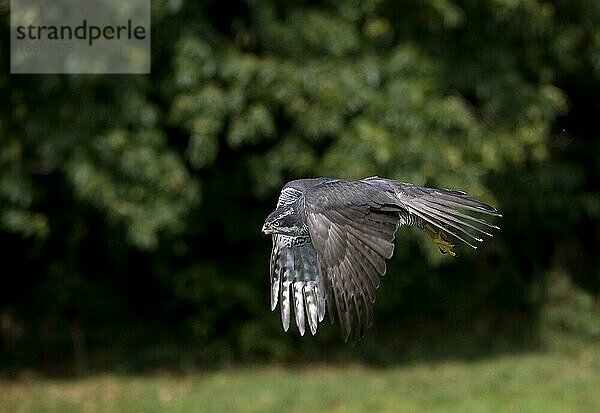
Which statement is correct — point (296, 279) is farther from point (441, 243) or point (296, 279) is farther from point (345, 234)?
point (441, 243)

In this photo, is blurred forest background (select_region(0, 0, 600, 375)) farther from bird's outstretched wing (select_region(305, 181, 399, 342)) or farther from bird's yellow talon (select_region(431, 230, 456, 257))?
bird's outstretched wing (select_region(305, 181, 399, 342))

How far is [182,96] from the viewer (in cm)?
746

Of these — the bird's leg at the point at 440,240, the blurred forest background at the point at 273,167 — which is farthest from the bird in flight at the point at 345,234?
the blurred forest background at the point at 273,167

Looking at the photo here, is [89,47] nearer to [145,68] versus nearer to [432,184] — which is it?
[145,68]

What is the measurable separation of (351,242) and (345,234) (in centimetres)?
4

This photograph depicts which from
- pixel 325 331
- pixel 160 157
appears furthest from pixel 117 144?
pixel 325 331

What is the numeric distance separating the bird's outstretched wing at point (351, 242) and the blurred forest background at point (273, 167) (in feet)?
12.1

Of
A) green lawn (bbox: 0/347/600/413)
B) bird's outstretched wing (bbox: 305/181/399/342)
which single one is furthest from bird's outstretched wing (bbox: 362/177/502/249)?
green lawn (bbox: 0/347/600/413)

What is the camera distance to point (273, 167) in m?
7.84

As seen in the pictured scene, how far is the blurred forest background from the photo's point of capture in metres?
7.37

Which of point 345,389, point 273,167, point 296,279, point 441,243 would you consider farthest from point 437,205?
point 345,389

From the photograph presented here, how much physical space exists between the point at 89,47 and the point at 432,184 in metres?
2.79

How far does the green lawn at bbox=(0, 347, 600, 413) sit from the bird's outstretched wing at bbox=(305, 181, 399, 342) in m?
4.60

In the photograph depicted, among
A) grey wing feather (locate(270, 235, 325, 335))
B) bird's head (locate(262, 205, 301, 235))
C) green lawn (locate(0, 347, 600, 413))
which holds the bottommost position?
green lawn (locate(0, 347, 600, 413))
